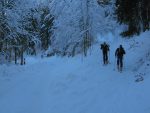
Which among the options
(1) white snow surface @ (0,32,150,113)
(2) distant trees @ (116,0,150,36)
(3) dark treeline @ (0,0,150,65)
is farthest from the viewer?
(2) distant trees @ (116,0,150,36)

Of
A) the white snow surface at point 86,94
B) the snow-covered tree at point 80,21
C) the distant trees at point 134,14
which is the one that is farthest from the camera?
the snow-covered tree at point 80,21

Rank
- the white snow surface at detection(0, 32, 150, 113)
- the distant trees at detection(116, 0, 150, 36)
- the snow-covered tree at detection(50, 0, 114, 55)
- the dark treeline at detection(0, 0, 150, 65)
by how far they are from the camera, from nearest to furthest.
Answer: the white snow surface at detection(0, 32, 150, 113), the dark treeline at detection(0, 0, 150, 65), the distant trees at detection(116, 0, 150, 36), the snow-covered tree at detection(50, 0, 114, 55)

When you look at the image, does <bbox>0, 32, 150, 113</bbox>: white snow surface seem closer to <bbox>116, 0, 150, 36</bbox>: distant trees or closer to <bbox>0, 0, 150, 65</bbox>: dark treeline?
<bbox>0, 0, 150, 65</bbox>: dark treeline

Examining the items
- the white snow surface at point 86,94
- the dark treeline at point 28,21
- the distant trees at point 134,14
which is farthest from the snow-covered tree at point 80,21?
the white snow surface at point 86,94

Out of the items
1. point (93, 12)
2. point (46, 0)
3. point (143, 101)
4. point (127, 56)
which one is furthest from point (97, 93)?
point (46, 0)

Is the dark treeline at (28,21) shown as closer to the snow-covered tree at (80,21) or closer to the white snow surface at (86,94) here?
the snow-covered tree at (80,21)

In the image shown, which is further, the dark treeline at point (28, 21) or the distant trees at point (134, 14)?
the distant trees at point (134, 14)

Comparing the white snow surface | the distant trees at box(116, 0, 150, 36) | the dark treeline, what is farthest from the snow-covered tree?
the white snow surface

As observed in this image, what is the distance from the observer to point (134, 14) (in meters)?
35.2

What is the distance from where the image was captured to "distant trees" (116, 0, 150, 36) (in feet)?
103

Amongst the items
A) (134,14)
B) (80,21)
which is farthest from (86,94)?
(80,21)

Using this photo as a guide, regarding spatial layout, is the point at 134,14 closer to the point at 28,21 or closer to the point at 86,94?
the point at 28,21

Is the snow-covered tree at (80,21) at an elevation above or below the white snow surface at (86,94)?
above

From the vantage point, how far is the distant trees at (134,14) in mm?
31513
